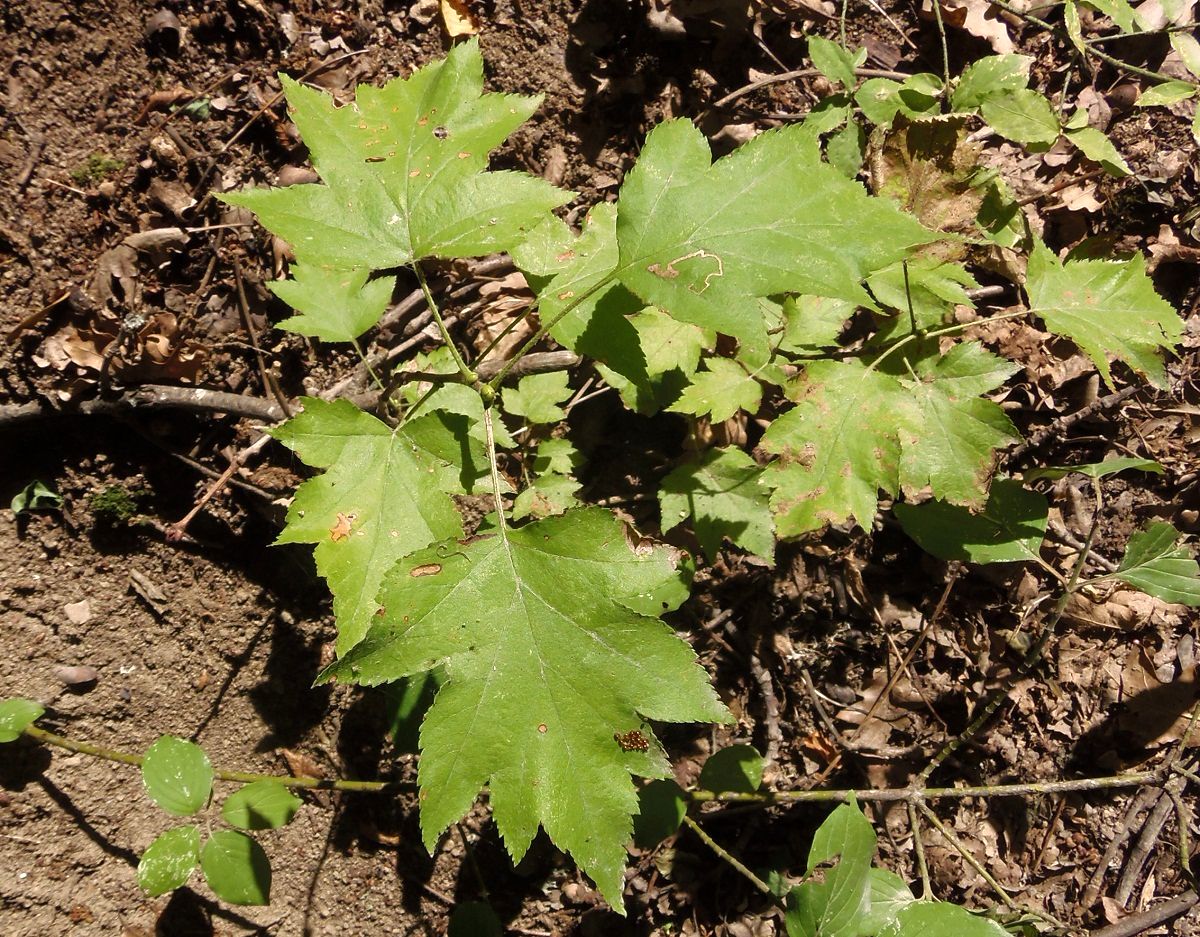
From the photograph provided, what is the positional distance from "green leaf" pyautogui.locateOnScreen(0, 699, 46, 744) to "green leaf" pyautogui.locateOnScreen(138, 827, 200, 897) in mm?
530

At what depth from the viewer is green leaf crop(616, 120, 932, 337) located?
1.64m

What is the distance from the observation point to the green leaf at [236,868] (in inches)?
88.0

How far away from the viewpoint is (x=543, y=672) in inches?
67.5

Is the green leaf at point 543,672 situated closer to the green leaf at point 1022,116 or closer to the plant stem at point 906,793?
the plant stem at point 906,793

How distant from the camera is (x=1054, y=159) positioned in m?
3.01

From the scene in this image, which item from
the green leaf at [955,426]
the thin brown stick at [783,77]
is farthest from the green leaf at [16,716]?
the thin brown stick at [783,77]

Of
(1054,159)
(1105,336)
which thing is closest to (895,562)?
(1105,336)

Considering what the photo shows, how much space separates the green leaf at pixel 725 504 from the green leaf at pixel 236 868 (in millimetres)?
1592

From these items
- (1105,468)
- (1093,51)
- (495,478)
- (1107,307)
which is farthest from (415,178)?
(1093,51)

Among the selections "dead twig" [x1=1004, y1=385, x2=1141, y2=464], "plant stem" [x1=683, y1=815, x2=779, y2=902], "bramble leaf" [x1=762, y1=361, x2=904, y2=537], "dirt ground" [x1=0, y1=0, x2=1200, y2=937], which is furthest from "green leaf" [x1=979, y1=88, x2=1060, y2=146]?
"plant stem" [x1=683, y1=815, x2=779, y2=902]

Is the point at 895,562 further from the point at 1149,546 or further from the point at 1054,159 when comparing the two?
the point at 1054,159

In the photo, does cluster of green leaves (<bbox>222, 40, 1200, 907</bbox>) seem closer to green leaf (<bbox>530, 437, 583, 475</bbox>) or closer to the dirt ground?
green leaf (<bbox>530, 437, 583, 475</bbox>)

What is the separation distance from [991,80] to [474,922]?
10.7 ft

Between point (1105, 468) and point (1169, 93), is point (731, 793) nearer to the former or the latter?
point (1105, 468)
